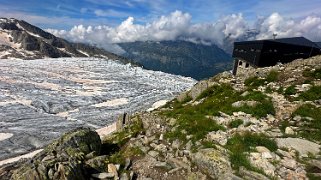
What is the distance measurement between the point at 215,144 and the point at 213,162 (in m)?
1.99

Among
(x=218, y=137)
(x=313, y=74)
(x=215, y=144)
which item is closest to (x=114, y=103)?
(x=313, y=74)

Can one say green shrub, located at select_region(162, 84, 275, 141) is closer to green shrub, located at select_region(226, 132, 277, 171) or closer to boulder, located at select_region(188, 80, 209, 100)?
green shrub, located at select_region(226, 132, 277, 171)

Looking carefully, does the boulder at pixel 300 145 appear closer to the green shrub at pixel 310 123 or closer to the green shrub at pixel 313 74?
the green shrub at pixel 310 123

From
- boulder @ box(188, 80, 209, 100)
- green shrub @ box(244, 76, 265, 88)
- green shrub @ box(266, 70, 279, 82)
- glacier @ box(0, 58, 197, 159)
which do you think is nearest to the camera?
green shrub @ box(244, 76, 265, 88)

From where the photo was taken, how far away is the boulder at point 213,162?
17312mm

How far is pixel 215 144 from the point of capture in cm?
1962

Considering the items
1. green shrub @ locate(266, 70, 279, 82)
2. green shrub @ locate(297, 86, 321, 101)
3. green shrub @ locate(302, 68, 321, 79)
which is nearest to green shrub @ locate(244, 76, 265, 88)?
green shrub @ locate(266, 70, 279, 82)

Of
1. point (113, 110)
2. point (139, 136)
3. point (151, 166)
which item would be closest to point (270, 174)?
point (151, 166)

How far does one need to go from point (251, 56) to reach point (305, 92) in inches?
1089

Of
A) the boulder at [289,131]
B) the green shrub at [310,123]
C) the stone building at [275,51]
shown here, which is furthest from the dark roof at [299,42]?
the boulder at [289,131]

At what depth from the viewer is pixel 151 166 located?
1941 cm

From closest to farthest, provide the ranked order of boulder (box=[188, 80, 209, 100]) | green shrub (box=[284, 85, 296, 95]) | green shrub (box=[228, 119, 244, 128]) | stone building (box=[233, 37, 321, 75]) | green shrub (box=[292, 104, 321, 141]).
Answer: green shrub (box=[292, 104, 321, 141])
green shrub (box=[228, 119, 244, 128])
green shrub (box=[284, 85, 296, 95])
boulder (box=[188, 80, 209, 100])
stone building (box=[233, 37, 321, 75])

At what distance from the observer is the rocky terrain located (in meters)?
17.4

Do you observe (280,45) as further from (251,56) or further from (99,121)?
(99,121)
